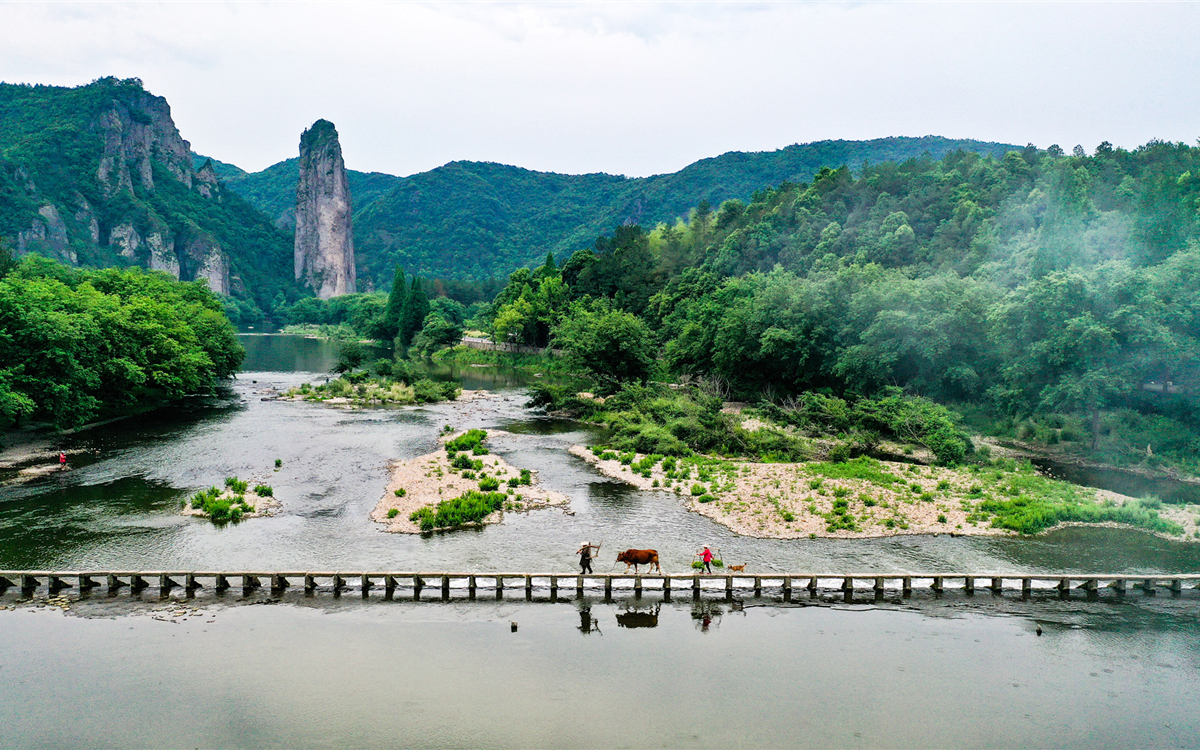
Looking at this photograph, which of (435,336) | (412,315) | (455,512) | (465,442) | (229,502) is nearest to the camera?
(455,512)

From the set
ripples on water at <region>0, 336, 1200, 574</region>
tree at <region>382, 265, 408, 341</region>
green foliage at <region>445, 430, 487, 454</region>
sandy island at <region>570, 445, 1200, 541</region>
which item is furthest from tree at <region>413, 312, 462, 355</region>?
sandy island at <region>570, 445, 1200, 541</region>

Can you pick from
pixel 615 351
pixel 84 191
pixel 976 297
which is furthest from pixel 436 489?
pixel 84 191

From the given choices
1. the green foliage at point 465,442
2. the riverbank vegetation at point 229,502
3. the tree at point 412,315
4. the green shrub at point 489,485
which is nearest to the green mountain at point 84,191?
the tree at point 412,315

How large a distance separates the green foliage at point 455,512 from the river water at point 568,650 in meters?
1.02

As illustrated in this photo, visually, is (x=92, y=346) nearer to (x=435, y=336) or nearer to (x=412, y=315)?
(x=435, y=336)

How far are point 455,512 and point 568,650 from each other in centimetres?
1115

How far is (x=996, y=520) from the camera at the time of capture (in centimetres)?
2698

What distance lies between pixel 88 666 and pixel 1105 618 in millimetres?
26328

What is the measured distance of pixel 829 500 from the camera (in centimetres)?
2903

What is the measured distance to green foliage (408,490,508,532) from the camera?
27016 millimetres

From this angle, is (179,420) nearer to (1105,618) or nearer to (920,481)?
(920,481)

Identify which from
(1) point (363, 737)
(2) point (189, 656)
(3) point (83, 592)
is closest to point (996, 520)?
(1) point (363, 737)

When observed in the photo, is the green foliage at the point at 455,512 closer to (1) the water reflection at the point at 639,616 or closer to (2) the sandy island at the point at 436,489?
(2) the sandy island at the point at 436,489

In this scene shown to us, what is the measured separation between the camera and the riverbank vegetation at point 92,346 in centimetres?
3569
